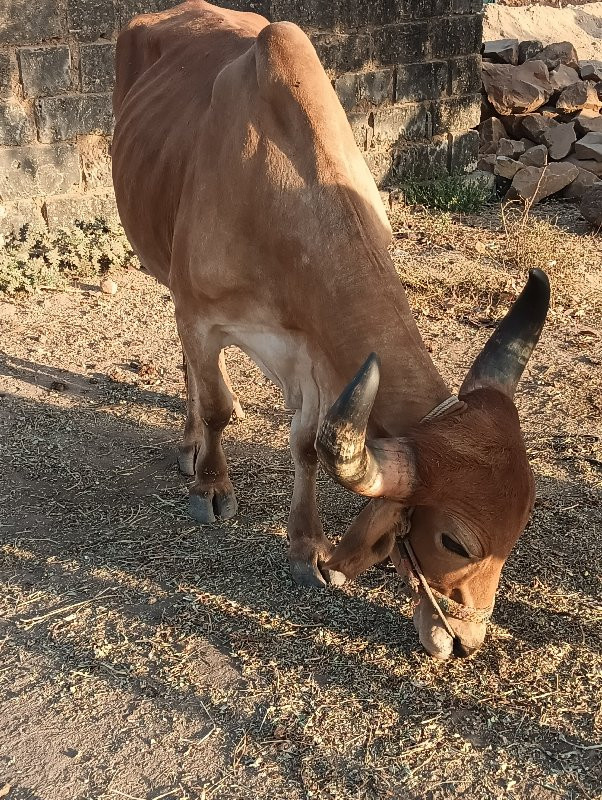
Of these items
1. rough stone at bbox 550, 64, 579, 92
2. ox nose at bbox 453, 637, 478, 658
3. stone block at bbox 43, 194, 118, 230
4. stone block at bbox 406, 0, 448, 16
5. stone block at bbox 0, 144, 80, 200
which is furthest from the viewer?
rough stone at bbox 550, 64, 579, 92

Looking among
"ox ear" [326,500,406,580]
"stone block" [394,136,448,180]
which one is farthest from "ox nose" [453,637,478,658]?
"stone block" [394,136,448,180]

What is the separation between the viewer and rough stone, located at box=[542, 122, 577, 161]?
9859 millimetres

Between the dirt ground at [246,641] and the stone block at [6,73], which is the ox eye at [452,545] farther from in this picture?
the stone block at [6,73]

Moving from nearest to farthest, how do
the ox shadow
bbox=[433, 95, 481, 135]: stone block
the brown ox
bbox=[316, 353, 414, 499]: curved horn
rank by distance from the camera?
bbox=[316, 353, 414, 499]: curved horn, the brown ox, the ox shadow, bbox=[433, 95, 481, 135]: stone block

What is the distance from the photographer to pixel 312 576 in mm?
3822

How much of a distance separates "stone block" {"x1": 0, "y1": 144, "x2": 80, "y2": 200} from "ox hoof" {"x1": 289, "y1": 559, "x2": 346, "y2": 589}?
4.41 meters

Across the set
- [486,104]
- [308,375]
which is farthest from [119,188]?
[486,104]

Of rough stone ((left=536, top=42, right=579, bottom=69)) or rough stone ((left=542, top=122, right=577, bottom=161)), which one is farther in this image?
rough stone ((left=536, top=42, right=579, bottom=69))

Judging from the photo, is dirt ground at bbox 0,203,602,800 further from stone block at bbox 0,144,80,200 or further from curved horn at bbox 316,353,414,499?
stone block at bbox 0,144,80,200

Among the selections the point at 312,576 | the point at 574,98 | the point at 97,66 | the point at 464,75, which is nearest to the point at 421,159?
the point at 464,75

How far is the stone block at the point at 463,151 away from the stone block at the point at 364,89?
0.91m

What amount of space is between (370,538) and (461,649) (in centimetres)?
55

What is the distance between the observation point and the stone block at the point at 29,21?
670 centimetres

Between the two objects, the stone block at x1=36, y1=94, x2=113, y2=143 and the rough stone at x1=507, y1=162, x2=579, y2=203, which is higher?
the stone block at x1=36, y1=94, x2=113, y2=143
